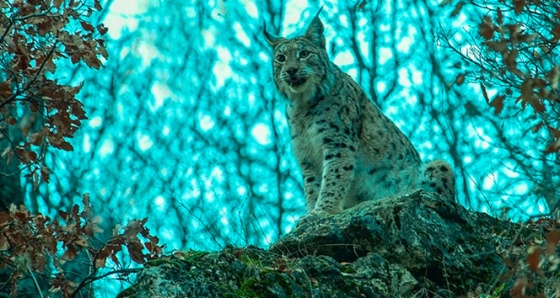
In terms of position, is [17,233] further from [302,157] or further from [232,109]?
[232,109]

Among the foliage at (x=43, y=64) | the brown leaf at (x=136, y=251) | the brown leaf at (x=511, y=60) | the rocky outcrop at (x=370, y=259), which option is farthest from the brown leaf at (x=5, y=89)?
the brown leaf at (x=511, y=60)

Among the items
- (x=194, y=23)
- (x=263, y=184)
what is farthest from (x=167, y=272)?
(x=194, y=23)

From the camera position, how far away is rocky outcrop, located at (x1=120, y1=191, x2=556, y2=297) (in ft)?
18.8

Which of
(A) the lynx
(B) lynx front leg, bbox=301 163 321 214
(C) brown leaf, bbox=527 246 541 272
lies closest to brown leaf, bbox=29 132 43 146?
(C) brown leaf, bbox=527 246 541 272

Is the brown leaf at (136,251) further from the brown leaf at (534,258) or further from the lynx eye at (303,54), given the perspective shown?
the lynx eye at (303,54)

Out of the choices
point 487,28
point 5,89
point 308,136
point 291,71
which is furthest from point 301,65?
point 487,28

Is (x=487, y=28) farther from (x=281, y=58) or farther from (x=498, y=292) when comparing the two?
(x=281, y=58)

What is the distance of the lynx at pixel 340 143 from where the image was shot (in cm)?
953

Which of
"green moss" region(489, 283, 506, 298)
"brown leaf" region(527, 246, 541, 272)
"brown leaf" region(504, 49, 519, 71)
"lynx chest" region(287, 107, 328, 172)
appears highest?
"lynx chest" region(287, 107, 328, 172)

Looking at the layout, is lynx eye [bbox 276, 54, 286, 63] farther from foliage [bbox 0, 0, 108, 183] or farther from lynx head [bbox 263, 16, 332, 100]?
foliage [bbox 0, 0, 108, 183]

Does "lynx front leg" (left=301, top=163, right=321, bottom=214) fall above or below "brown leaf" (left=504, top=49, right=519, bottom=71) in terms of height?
above

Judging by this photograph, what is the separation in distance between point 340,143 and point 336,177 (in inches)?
17.1

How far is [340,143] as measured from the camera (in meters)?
9.70

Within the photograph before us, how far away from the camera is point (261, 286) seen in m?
5.73
